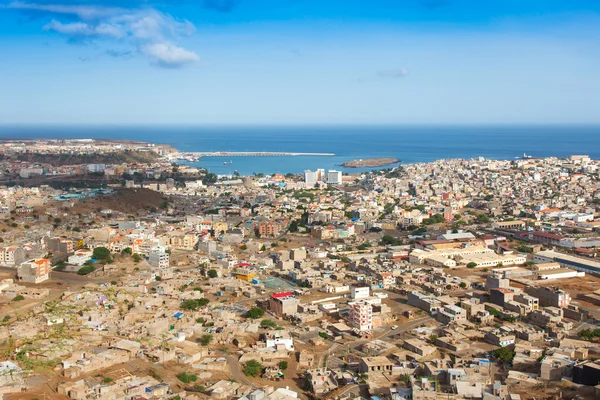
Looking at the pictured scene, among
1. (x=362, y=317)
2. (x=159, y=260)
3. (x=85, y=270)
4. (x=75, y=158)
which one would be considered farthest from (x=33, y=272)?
(x=75, y=158)

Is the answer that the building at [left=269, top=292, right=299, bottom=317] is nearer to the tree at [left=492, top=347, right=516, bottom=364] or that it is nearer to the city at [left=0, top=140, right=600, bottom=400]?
the city at [left=0, top=140, right=600, bottom=400]

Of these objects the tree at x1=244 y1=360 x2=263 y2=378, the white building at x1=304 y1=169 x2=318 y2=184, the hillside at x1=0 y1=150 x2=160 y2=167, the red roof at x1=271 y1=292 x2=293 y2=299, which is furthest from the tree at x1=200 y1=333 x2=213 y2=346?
the hillside at x1=0 y1=150 x2=160 y2=167

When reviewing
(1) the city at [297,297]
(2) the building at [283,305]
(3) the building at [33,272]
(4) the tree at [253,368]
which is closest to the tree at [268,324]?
(1) the city at [297,297]

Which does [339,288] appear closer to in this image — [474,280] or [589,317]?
[474,280]

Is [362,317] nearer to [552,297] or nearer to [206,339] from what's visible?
[206,339]

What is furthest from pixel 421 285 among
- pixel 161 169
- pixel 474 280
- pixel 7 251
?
pixel 161 169

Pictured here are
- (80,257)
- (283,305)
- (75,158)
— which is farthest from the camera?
(75,158)

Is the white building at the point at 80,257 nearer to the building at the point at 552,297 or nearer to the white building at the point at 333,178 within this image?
the building at the point at 552,297
